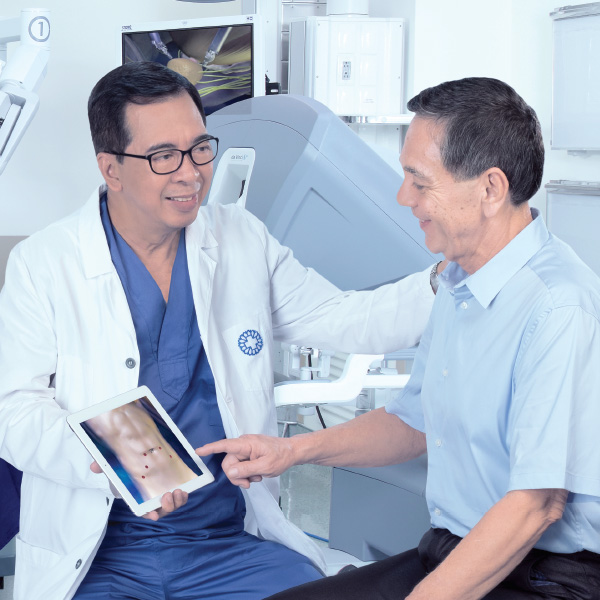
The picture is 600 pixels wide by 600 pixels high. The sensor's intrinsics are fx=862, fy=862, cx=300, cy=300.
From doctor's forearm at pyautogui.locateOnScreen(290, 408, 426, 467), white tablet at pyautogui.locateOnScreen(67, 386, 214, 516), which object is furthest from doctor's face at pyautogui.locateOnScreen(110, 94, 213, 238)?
doctor's forearm at pyautogui.locateOnScreen(290, 408, 426, 467)

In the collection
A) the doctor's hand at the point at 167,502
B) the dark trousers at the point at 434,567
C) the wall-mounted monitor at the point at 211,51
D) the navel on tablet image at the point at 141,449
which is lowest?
the dark trousers at the point at 434,567

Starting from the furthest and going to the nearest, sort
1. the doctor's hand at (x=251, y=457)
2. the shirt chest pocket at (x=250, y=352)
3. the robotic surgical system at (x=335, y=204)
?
the robotic surgical system at (x=335, y=204) < the shirt chest pocket at (x=250, y=352) < the doctor's hand at (x=251, y=457)

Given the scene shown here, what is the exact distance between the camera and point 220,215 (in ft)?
5.56

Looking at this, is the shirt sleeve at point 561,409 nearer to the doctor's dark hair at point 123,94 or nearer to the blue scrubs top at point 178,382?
the blue scrubs top at point 178,382

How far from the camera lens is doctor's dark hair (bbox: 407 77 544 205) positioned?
1106 mm

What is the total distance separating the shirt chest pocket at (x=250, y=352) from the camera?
61.6 inches

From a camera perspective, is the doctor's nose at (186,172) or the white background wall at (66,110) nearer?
the doctor's nose at (186,172)

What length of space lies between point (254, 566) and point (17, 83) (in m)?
1.53

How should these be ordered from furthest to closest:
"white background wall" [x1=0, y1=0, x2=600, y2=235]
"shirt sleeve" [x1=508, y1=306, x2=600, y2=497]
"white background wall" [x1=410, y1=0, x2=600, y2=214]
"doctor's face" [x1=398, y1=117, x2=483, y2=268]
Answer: "white background wall" [x1=0, y1=0, x2=600, y2=235] → "white background wall" [x1=410, y1=0, x2=600, y2=214] → "doctor's face" [x1=398, y1=117, x2=483, y2=268] → "shirt sleeve" [x1=508, y1=306, x2=600, y2=497]

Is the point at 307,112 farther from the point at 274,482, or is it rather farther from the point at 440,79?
the point at 440,79

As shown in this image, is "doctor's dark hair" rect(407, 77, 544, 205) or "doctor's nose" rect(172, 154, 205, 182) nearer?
"doctor's dark hair" rect(407, 77, 544, 205)

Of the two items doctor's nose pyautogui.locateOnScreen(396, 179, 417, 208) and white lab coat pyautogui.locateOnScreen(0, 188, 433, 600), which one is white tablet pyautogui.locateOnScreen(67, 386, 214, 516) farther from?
doctor's nose pyautogui.locateOnScreen(396, 179, 417, 208)

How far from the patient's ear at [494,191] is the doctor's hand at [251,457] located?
519mm

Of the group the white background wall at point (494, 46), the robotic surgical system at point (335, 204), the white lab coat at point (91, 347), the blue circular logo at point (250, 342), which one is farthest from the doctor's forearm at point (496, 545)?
the white background wall at point (494, 46)
